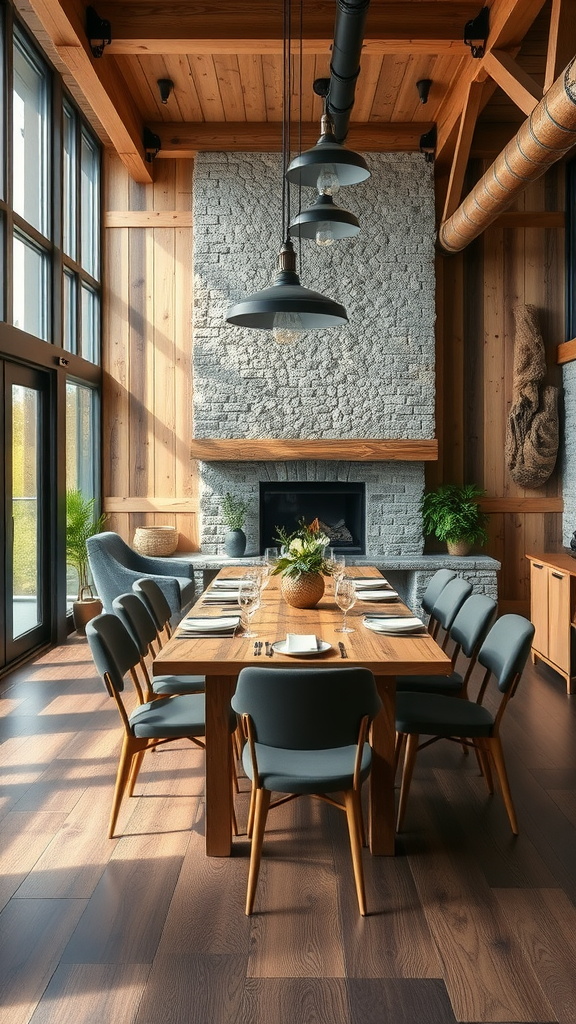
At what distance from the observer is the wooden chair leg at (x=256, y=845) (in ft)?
8.41

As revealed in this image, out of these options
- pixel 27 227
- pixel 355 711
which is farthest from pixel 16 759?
pixel 27 227

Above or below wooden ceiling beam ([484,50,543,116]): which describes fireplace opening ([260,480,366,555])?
below

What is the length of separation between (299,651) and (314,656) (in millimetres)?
71

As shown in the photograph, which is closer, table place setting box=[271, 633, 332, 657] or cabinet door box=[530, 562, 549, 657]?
table place setting box=[271, 633, 332, 657]

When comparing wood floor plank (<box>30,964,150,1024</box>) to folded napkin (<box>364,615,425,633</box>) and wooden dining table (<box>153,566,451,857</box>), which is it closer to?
wooden dining table (<box>153,566,451,857</box>)

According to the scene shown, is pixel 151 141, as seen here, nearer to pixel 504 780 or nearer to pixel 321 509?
pixel 321 509

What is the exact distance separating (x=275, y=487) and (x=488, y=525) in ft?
6.99

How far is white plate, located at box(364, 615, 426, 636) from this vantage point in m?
3.26

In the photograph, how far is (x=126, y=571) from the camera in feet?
20.4

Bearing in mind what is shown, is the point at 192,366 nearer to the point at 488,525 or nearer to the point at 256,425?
the point at 256,425

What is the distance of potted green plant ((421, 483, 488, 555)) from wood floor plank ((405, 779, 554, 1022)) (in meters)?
4.45

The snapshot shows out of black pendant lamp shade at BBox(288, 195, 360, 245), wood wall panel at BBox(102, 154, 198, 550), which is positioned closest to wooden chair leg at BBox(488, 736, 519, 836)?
black pendant lamp shade at BBox(288, 195, 360, 245)

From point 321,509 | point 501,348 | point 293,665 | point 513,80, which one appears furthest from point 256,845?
point 501,348

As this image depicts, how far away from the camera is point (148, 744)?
10.5 feet
